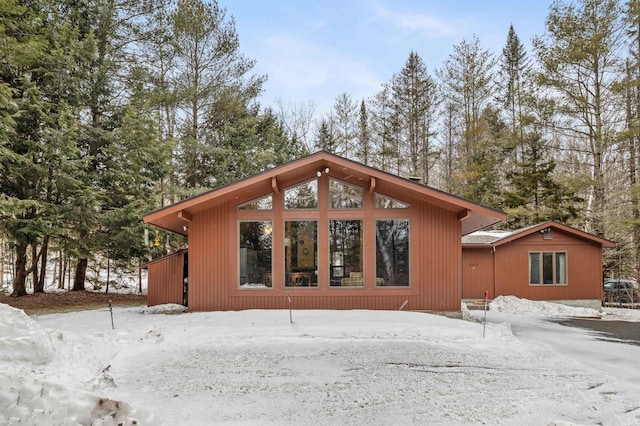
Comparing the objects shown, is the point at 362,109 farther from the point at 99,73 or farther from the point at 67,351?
the point at 67,351

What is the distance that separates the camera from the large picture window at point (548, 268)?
556 inches

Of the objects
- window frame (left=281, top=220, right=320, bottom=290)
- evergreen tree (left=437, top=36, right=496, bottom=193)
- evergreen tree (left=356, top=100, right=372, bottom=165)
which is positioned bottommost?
window frame (left=281, top=220, right=320, bottom=290)

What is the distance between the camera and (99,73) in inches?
550

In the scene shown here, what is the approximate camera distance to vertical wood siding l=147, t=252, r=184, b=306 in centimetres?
1100

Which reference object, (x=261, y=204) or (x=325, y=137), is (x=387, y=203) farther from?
(x=325, y=137)

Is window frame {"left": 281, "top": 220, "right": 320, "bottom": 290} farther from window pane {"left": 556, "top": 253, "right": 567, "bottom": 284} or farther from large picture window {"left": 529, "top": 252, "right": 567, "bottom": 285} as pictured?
window pane {"left": 556, "top": 253, "right": 567, "bottom": 284}

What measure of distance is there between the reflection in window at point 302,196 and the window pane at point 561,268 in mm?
9783

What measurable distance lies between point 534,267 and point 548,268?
1.47 ft

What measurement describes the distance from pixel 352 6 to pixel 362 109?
5607 mm

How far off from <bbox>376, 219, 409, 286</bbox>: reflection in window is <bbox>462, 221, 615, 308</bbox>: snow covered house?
6.25m

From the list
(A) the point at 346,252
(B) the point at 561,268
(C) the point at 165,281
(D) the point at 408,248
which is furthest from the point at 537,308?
(C) the point at 165,281

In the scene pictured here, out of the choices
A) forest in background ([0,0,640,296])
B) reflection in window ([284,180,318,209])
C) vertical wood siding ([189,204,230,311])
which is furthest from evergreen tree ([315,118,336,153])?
vertical wood siding ([189,204,230,311])

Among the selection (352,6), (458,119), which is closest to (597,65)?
(458,119)

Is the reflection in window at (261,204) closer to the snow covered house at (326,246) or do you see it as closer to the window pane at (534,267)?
the snow covered house at (326,246)
